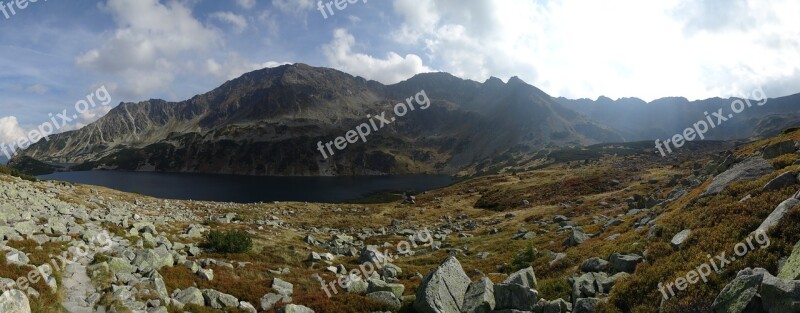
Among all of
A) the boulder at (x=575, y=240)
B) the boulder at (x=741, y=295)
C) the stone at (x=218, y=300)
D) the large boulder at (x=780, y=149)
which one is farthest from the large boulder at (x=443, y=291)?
the large boulder at (x=780, y=149)

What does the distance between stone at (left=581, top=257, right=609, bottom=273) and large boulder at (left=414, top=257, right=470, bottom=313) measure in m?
6.68

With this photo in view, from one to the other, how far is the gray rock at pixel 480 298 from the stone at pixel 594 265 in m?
6.09

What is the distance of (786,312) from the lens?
9.41 m

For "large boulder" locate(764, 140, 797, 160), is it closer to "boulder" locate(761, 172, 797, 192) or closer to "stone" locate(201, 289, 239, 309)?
"boulder" locate(761, 172, 797, 192)

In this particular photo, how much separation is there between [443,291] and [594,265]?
27.8 ft

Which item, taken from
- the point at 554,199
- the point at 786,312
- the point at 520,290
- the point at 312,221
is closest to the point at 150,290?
the point at 520,290

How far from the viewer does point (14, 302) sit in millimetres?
11859

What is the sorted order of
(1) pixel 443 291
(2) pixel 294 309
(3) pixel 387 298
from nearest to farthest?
1. (2) pixel 294 309
2. (1) pixel 443 291
3. (3) pixel 387 298

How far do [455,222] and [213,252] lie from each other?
4048 cm

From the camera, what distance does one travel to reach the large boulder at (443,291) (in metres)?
17.0

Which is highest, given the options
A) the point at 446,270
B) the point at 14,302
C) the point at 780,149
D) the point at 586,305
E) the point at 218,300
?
the point at 14,302

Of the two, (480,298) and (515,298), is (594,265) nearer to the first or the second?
(515,298)

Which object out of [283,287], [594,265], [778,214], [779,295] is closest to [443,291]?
[594,265]

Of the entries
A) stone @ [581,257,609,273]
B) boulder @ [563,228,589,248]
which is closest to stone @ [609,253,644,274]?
stone @ [581,257,609,273]
